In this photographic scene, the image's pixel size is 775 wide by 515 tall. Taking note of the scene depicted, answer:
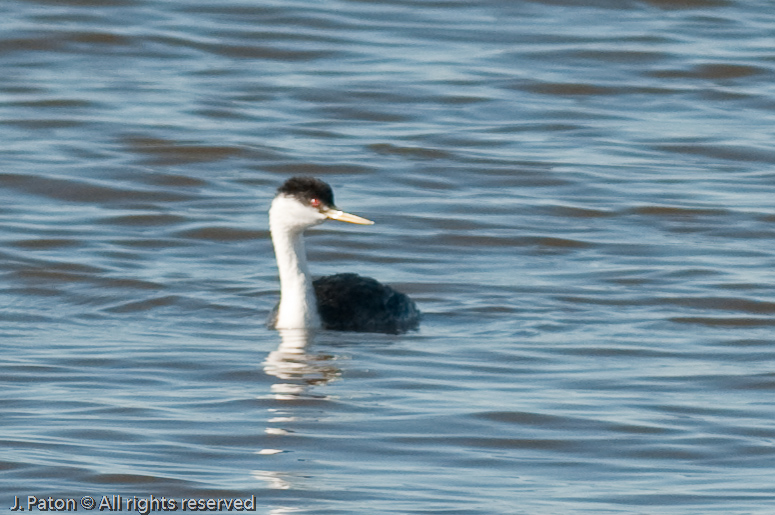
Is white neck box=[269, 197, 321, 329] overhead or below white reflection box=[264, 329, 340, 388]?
overhead

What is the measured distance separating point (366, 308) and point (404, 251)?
90.7 inches

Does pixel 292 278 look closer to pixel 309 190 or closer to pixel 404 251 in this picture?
pixel 309 190

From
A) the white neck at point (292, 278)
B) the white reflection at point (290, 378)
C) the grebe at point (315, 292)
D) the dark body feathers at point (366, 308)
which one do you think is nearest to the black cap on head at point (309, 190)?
the grebe at point (315, 292)

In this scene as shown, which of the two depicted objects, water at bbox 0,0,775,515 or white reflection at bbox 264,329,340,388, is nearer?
water at bbox 0,0,775,515

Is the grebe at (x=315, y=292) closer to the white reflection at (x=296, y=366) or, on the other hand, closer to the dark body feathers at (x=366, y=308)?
the dark body feathers at (x=366, y=308)

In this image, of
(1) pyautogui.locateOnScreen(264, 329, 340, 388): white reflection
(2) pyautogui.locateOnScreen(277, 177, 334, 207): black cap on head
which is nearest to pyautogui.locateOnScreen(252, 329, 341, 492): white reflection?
(1) pyautogui.locateOnScreen(264, 329, 340, 388): white reflection

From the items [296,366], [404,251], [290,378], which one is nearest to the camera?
[290,378]

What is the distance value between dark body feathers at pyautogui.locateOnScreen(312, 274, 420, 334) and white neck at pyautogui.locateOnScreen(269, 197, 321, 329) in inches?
4.2

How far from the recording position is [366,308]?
11.0 meters

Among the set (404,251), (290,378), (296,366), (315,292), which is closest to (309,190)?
(315,292)

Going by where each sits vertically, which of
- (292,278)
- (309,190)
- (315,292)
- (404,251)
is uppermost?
(309,190)

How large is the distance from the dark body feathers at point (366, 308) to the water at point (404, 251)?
140 mm

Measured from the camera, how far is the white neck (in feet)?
35.8

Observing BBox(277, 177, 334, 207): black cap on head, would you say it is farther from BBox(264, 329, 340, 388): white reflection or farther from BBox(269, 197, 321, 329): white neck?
BBox(264, 329, 340, 388): white reflection
